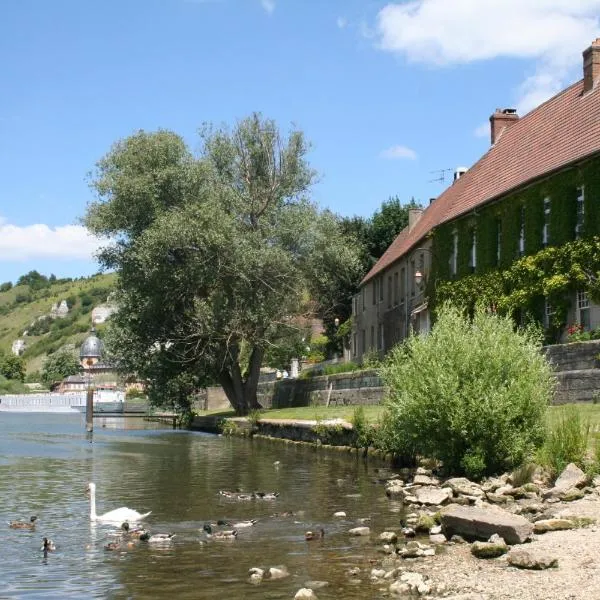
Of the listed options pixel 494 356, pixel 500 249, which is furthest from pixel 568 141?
pixel 494 356

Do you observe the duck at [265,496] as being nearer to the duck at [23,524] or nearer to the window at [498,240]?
the duck at [23,524]

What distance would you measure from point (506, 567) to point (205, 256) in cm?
3180

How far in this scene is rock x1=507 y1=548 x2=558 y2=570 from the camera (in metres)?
11.4

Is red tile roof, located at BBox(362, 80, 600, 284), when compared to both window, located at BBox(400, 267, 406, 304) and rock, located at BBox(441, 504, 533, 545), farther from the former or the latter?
rock, located at BBox(441, 504, 533, 545)

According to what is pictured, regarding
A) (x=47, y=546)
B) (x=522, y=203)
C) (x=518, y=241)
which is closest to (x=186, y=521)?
(x=47, y=546)

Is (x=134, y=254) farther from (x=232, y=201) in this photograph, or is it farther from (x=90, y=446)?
(x=90, y=446)

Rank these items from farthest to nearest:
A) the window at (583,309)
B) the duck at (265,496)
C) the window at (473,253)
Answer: the window at (473,253)
the window at (583,309)
the duck at (265,496)

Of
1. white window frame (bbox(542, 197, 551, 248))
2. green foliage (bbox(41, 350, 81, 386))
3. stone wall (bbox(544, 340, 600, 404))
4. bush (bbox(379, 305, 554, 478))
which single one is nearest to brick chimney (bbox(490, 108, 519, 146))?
white window frame (bbox(542, 197, 551, 248))

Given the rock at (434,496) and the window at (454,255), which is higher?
the window at (454,255)

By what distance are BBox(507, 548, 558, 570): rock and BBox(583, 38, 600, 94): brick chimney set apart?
2688cm

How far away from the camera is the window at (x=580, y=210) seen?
2998 cm

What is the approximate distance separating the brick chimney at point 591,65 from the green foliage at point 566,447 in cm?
2000

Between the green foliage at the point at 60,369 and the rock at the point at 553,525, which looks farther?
the green foliage at the point at 60,369

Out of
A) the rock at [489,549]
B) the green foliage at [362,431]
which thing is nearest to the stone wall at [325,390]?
the green foliage at [362,431]
